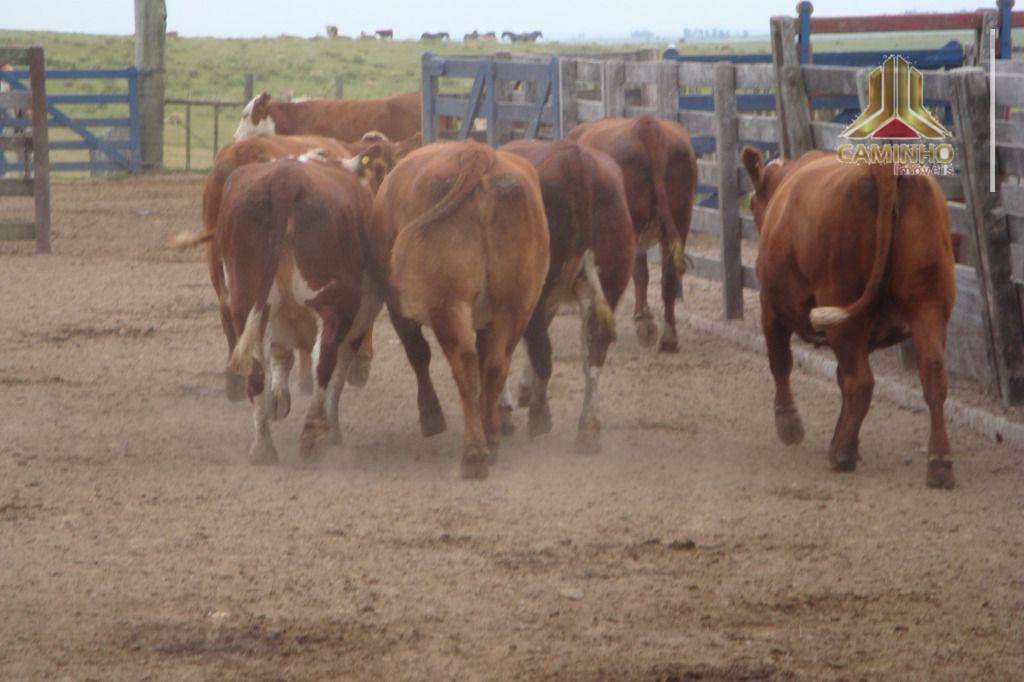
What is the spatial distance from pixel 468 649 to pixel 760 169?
13.3 ft

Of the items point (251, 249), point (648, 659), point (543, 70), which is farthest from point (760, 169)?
point (543, 70)

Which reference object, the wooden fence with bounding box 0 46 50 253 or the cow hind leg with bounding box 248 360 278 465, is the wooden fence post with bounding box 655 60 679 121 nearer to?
the cow hind leg with bounding box 248 360 278 465

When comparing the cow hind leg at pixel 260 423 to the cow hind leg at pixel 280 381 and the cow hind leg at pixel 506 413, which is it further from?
the cow hind leg at pixel 506 413

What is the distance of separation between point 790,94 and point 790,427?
2.97 m

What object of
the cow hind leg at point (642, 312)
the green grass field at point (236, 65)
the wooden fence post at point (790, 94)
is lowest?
the cow hind leg at point (642, 312)

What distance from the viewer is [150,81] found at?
2367cm

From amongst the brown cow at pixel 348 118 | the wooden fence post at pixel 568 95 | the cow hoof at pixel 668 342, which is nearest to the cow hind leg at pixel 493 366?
the cow hoof at pixel 668 342

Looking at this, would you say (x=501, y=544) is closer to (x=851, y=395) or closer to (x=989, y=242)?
(x=851, y=395)

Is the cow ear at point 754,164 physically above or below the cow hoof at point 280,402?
above

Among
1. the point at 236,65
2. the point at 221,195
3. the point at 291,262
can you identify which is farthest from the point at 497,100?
the point at 236,65

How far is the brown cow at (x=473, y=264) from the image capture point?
642 cm

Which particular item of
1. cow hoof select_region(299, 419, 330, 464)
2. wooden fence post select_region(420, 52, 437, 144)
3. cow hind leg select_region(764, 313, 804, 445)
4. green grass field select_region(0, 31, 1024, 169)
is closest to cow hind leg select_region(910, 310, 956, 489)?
cow hind leg select_region(764, 313, 804, 445)

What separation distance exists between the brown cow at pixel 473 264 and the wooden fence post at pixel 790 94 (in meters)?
3.15

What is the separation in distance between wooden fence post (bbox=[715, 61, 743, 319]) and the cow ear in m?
2.57
